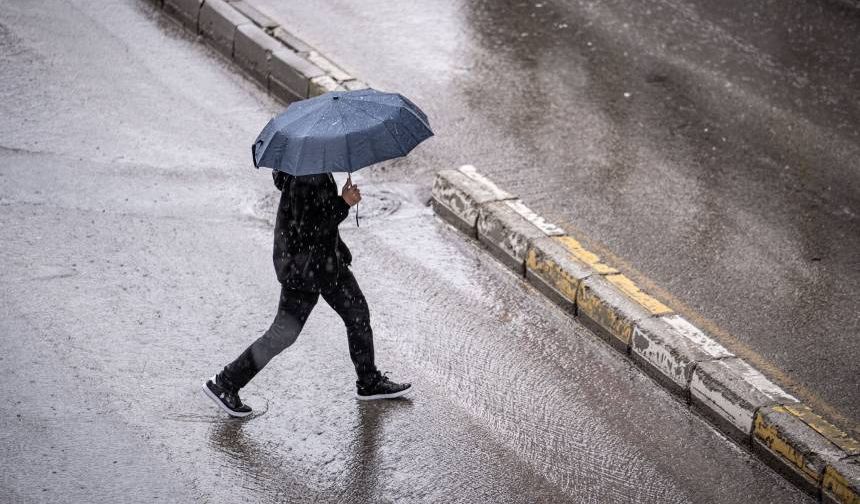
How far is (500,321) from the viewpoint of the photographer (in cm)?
725

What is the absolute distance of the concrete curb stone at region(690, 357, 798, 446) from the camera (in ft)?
20.5

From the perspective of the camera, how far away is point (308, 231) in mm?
5883

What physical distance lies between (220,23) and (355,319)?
5.51m

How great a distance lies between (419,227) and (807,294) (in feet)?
8.77

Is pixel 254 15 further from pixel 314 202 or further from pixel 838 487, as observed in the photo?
pixel 838 487

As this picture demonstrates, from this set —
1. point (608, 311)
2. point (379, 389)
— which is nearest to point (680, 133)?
point (608, 311)

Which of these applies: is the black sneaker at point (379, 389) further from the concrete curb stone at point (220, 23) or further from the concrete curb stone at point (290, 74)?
the concrete curb stone at point (220, 23)

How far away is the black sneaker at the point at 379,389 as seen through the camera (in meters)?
6.46

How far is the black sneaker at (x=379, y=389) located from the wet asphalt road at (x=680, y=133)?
79.7 inches

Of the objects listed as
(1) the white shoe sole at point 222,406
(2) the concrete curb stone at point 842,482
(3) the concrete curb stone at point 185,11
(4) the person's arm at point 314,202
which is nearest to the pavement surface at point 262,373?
(1) the white shoe sole at point 222,406

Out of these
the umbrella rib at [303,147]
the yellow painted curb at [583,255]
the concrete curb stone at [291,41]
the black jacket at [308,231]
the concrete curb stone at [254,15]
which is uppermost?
the umbrella rib at [303,147]

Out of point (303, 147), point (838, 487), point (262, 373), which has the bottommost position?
point (262, 373)

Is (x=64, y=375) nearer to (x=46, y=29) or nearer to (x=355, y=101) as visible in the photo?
(x=355, y=101)

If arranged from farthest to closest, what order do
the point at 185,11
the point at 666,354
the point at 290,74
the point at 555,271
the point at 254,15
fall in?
the point at 185,11, the point at 254,15, the point at 290,74, the point at 555,271, the point at 666,354
